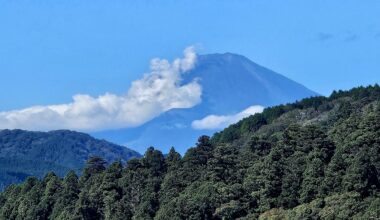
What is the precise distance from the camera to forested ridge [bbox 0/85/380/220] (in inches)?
2131

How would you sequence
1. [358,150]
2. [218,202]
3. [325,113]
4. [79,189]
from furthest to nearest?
1. [325,113]
2. [79,189]
3. [218,202]
4. [358,150]

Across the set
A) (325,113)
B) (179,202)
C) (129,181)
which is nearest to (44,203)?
(129,181)

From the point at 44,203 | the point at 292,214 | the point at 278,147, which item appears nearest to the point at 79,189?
the point at 44,203

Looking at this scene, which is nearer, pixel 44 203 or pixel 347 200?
pixel 347 200

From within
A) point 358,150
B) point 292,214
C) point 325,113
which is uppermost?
point 325,113

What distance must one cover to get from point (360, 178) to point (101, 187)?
2793 cm

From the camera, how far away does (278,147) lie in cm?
6481

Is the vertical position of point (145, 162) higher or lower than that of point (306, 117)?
lower

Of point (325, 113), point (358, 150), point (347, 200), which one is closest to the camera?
point (347, 200)

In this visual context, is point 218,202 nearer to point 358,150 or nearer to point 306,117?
point 358,150

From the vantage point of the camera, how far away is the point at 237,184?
2461 inches

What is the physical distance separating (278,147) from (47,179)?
88.7 ft

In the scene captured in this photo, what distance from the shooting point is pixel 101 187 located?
72.9 meters

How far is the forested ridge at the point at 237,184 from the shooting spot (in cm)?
5412
